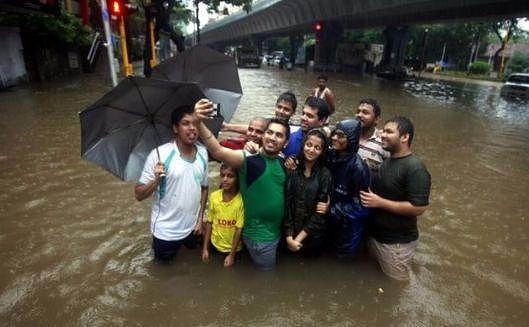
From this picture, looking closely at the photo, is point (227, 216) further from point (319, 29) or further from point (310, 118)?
point (319, 29)

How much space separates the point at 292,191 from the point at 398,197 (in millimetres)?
956

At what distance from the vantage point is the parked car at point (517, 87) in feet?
67.9

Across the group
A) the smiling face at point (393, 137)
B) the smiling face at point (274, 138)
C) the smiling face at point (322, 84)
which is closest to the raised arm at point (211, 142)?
the smiling face at point (274, 138)

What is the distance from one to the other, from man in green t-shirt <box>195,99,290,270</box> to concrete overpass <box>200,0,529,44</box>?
2077 cm

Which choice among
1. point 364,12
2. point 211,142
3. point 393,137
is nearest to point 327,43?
point 364,12

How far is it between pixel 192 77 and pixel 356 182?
6.41ft

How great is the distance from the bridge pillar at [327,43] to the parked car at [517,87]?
20246 millimetres

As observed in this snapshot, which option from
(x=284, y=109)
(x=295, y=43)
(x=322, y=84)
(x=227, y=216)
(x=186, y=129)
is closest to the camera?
(x=186, y=129)

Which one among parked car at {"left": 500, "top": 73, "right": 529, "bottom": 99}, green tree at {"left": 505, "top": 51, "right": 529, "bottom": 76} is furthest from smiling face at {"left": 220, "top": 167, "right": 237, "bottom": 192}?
green tree at {"left": 505, "top": 51, "right": 529, "bottom": 76}

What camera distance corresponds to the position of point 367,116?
155 inches

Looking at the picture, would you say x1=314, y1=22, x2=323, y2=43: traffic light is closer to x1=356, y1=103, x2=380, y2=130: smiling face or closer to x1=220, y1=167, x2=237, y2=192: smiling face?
x1=356, y1=103, x2=380, y2=130: smiling face

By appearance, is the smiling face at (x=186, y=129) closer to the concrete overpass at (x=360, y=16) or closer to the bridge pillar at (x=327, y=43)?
the concrete overpass at (x=360, y=16)

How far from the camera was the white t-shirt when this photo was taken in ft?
10.7

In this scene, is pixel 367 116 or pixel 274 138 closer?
pixel 274 138
